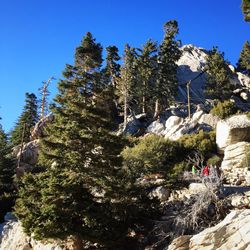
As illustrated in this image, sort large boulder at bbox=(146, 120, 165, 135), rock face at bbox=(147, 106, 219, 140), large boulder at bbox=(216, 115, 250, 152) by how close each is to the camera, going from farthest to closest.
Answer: large boulder at bbox=(146, 120, 165, 135) → rock face at bbox=(147, 106, 219, 140) → large boulder at bbox=(216, 115, 250, 152)

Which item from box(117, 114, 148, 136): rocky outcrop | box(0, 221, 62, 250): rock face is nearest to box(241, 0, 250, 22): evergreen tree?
box(0, 221, 62, 250): rock face

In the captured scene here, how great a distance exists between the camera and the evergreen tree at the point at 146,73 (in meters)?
48.4

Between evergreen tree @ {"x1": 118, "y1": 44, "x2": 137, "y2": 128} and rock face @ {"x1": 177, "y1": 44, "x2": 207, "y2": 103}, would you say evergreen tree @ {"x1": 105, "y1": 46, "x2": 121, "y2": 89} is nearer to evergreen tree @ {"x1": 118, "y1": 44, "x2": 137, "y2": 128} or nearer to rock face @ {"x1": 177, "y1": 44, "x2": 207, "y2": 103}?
evergreen tree @ {"x1": 118, "y1": 44, "x2": 137, "y2": 128}

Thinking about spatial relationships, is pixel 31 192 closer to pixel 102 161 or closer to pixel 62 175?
pixel 62 175

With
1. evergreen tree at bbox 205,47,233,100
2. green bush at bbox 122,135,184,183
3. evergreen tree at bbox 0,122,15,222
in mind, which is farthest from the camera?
evergreen tree at bbox 205,47,233,100

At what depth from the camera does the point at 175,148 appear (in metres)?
28.5

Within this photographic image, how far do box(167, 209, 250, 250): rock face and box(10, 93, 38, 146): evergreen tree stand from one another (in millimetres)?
33659

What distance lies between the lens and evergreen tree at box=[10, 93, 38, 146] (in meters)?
44.8

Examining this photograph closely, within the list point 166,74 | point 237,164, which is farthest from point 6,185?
point 166,74

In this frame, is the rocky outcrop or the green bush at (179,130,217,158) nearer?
the green bush at (179,130,217,158)

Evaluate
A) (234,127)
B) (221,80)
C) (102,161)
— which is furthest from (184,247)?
(221,80)

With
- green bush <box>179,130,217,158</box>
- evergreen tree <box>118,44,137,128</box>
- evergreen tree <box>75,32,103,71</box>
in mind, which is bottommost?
green bush <box>179,130,217,158</box>

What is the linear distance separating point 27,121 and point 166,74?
67.9 ft

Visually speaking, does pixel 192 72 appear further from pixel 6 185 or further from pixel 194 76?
pixel 6 185
